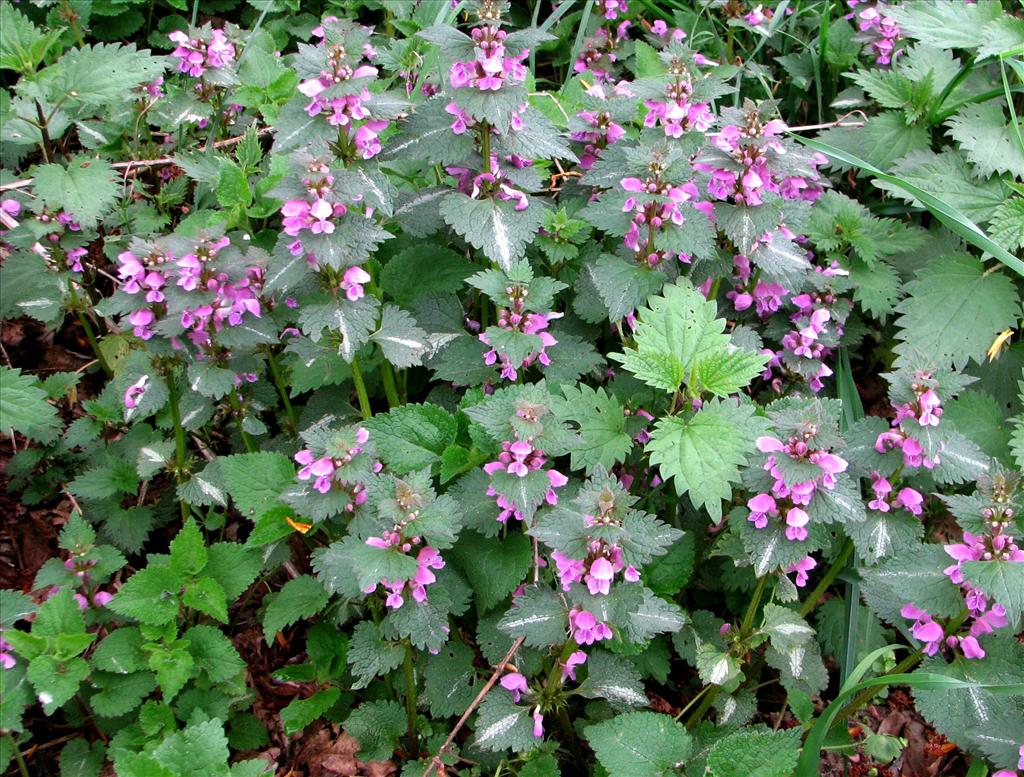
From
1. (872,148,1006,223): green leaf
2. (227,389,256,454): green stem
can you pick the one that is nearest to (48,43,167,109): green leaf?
(227,389,256,454): green stem

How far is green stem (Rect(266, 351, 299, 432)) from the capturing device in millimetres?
3327

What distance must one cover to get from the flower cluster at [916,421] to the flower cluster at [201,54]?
10.1 ft

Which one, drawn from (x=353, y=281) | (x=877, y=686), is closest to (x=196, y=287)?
(x=353, y=281)

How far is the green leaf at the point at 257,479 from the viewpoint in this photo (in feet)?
9.57

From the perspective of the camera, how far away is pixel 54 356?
4.32 m

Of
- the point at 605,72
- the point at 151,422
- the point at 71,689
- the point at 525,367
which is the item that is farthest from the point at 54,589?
the point at 605,72

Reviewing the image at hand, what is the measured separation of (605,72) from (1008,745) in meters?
3.48

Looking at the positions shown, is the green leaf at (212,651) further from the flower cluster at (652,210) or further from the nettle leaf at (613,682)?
the flower cluster at (652,210)

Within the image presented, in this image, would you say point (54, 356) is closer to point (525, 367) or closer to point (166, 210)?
point (166, 210)

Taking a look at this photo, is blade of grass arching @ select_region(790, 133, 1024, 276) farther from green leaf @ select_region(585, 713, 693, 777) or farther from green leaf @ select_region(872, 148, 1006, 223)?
green leaf @ select_region(585, 713, 693, 777)

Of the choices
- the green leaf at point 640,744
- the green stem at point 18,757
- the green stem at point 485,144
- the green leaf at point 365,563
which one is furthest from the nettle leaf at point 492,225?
the green stem at point 18,757

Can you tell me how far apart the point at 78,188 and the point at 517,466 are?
6.91 feet

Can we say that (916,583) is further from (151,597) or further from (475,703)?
(151,597)

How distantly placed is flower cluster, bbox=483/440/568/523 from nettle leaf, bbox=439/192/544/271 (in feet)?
2.18
